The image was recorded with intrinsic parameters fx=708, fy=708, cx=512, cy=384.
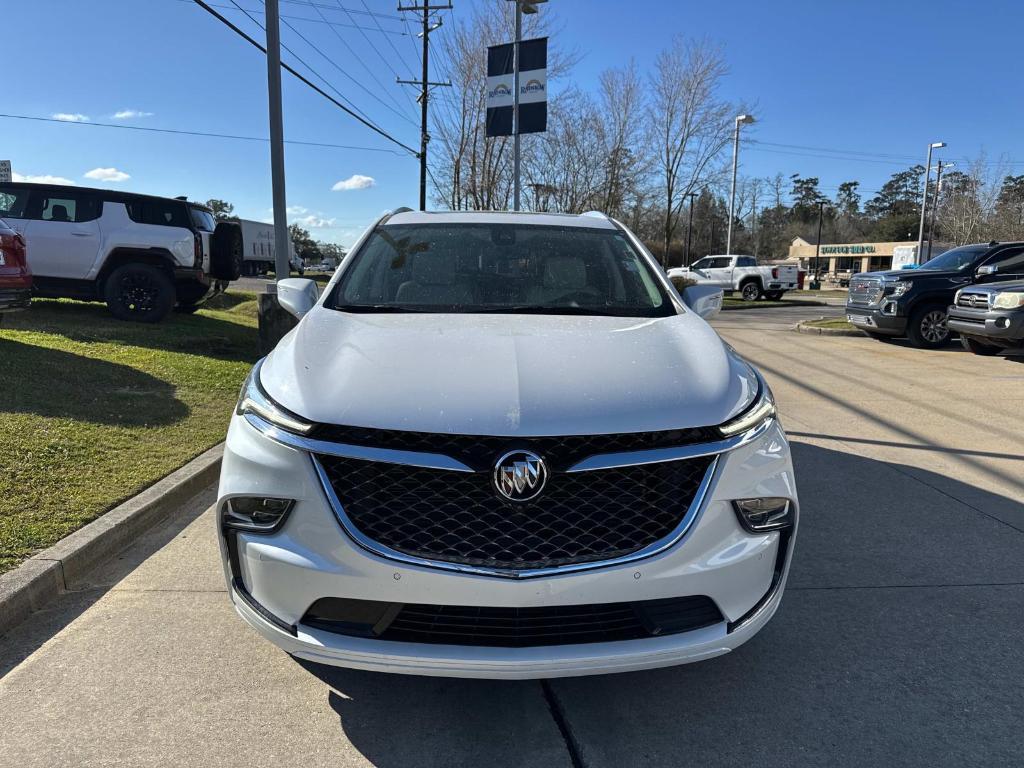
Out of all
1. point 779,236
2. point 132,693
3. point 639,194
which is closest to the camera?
point 132,693

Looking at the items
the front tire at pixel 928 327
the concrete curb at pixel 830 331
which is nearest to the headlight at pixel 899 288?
the front tire at pixel 928 327

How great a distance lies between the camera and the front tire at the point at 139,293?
9930mm

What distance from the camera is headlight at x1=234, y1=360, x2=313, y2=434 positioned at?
7.29 feet

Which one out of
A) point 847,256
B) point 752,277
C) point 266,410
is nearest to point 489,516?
point 266,410

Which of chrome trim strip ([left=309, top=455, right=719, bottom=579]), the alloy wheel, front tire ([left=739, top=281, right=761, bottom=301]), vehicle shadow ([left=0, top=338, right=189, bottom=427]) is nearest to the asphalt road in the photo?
chrome trim strip ([left=309, top=455, right=719, bottom=579])

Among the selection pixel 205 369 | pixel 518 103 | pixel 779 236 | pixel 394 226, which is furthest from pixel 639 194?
pixel 779 236

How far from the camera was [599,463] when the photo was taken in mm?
2141

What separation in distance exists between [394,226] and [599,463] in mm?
2373

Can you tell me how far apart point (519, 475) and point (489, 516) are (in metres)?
0.16

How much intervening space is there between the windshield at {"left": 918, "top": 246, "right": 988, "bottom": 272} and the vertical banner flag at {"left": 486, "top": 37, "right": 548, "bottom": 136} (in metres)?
7.91

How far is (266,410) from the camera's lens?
234 cm

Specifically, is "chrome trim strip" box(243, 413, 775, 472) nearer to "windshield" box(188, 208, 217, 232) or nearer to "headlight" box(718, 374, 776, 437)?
"headlight" box(718, 374, 776, 437)

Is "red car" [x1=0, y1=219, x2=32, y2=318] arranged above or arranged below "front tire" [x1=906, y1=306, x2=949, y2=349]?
above

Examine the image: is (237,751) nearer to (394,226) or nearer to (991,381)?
(394,226)
